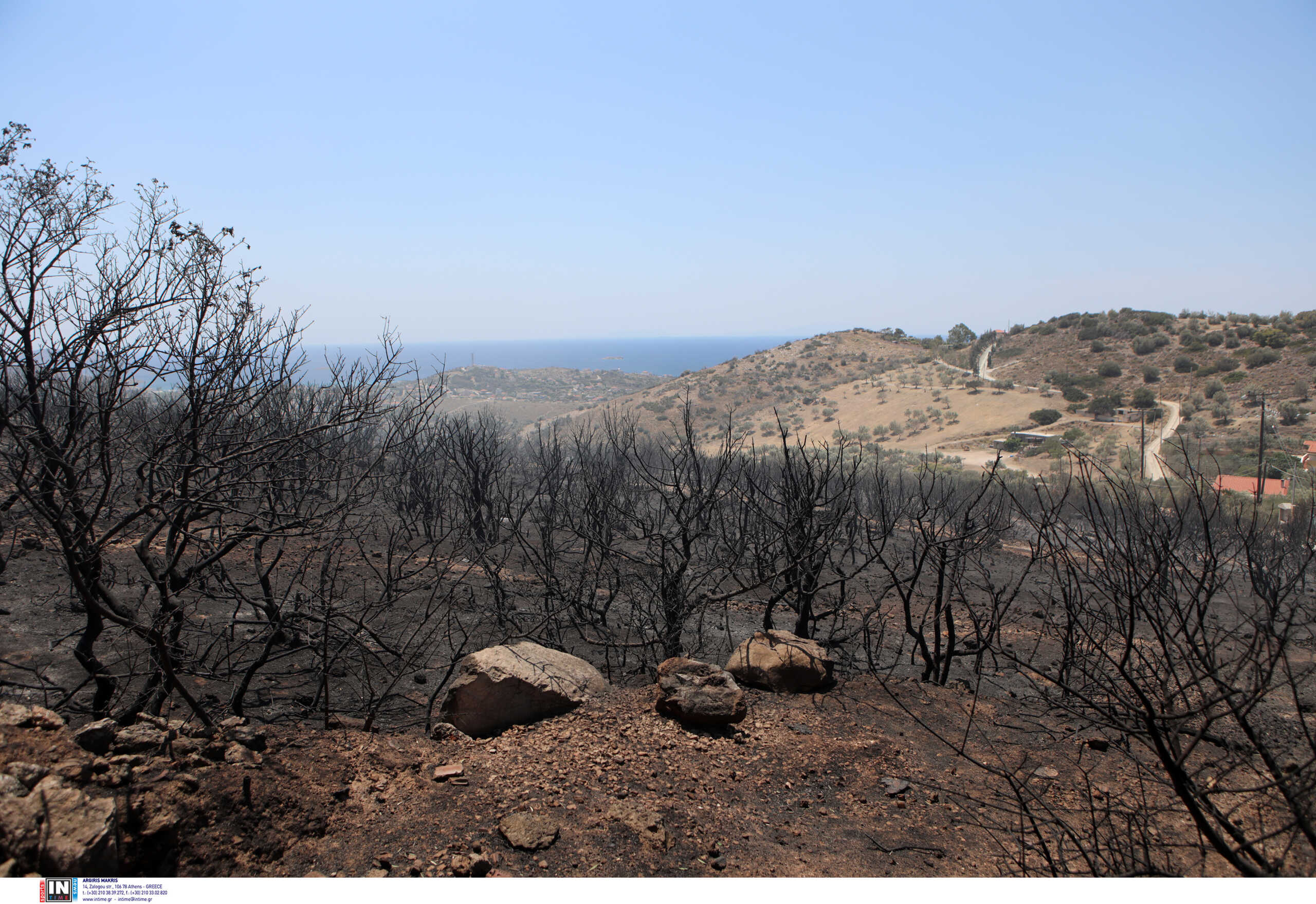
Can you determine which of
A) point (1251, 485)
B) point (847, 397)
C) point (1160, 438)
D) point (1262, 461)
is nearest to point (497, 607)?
point (1262, 461)

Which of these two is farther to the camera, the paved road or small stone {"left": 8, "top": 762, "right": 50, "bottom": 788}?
the paved road

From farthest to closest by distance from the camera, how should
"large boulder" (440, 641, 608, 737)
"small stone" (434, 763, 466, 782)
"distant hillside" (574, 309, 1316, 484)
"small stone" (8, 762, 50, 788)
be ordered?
"distant hillside" (574, 309, 1316, 484) → "large boulder" (440, 641, 608, 737) → "small stone" (434, 763, 466, 782) → "small stone" (8, 762, 50, 788)

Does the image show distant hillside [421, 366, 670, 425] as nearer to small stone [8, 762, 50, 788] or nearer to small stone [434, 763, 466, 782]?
small stone [434, 763, 466, 782]

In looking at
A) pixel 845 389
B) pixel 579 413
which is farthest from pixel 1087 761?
pixel 579 413

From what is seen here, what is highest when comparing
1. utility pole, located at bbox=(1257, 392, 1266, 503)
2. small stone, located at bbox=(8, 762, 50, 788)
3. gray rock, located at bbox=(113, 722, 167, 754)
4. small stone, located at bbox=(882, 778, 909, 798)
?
utility pole, located at bbox=(1257, 392, 1266, 503)

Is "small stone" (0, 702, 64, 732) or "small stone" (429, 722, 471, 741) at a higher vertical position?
"small stone" (0, 702, 64, 732)

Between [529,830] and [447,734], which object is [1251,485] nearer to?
[447,734]

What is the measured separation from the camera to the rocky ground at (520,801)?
10.6 ft

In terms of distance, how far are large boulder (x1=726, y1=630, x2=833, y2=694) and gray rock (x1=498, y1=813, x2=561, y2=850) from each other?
2974 mm

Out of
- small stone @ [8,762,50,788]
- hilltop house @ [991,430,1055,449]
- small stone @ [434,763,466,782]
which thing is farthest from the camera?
hilltop house @ [991,430,1055,449]

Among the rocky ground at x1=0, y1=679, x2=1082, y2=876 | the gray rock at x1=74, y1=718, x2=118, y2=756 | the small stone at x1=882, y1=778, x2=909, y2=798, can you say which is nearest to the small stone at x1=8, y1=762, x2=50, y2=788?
the rocky ground at x1=0, y1=679, x2=1082, y2=876

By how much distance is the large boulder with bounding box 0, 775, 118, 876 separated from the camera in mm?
2652
